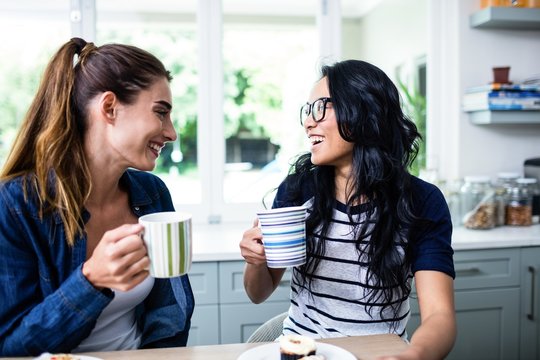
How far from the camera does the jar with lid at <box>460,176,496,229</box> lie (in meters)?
2.58

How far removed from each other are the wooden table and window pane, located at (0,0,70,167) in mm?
1937

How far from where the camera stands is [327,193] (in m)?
1.47

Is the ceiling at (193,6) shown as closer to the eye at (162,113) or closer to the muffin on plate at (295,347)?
the eye at (162,113)

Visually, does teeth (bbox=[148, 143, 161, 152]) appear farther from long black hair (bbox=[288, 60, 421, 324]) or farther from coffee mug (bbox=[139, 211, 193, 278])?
long black hair (bbox=[288, 60, 421, 324])

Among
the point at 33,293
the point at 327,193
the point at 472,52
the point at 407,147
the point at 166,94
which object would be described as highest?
the point at 472,52

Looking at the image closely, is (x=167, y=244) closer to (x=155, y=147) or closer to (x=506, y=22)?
(x=155, y=147)

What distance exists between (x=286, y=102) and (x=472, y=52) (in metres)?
1.03

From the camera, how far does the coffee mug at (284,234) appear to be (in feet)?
3.67

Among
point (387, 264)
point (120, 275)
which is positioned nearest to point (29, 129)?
point (120, 275)

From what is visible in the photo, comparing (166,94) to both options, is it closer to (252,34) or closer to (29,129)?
(29,129)

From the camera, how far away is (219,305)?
7.06 feet

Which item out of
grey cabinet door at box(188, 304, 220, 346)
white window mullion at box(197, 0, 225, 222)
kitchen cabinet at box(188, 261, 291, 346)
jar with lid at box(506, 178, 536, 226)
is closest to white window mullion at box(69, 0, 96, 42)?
white window mullion at box(197, 0, 225, 222)

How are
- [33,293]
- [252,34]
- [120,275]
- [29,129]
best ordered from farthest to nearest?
[252,34]
[29,129]
[33,293]
[120,275]

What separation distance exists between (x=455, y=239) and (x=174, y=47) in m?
1.68
